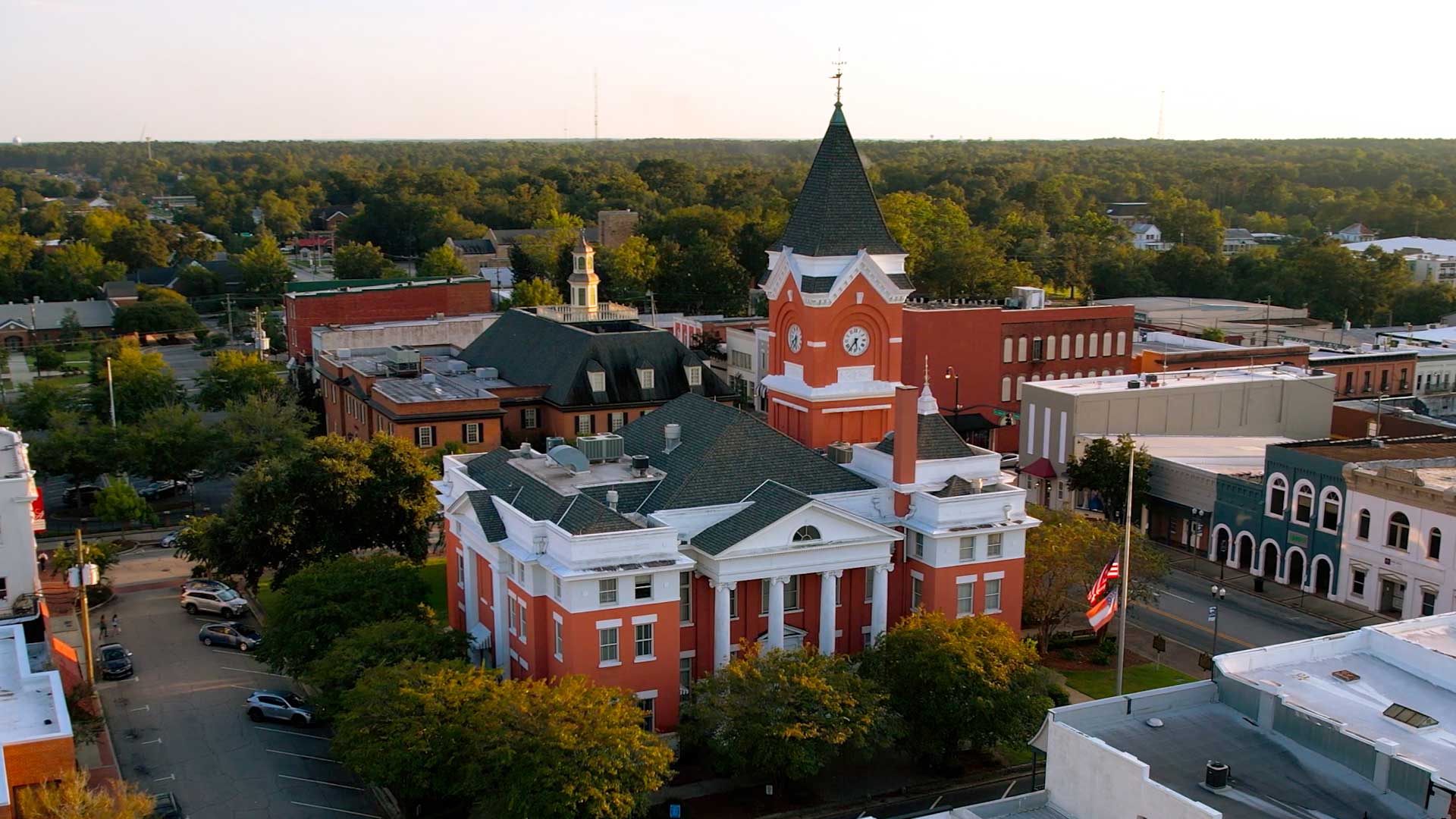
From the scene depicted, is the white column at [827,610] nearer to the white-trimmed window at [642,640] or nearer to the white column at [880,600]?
the white column at [880,600]

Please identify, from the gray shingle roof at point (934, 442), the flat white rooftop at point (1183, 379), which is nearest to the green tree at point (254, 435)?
the gray shingle roof at point (934, 442)

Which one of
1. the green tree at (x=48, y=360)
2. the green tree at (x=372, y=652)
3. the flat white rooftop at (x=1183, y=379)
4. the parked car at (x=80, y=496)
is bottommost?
the parked car at (x=80, y=496)

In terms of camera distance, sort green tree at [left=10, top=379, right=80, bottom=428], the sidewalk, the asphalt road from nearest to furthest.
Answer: the asphalt road < the sidewalk < green tree at [left=10, top=379, right=80, bottom=428]

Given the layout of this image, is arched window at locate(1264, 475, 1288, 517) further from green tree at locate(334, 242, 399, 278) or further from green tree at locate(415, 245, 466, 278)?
green tree at locate(334, 242, 399, 278)

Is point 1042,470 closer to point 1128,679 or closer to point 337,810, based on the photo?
point 1128,679

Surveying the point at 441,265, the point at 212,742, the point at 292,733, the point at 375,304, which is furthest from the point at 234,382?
the point at 441,265

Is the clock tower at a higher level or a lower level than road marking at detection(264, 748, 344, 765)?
higher

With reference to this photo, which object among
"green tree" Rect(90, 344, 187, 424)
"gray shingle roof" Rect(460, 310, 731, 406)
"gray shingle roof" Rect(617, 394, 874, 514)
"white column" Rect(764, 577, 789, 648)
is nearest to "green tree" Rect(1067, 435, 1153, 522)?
"gray shingle roof" Rect(460, 310, 731, 406)
